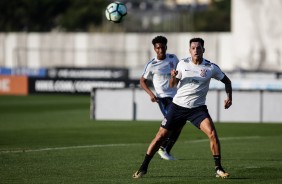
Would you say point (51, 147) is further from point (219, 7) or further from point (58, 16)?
point (219, 7)

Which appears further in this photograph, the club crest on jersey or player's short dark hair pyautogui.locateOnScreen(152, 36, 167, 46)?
player's short dark hair pyautogui.locateOnScreen(152, 36, 167, 46)

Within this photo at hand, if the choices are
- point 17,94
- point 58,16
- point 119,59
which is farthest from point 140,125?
point 58,16

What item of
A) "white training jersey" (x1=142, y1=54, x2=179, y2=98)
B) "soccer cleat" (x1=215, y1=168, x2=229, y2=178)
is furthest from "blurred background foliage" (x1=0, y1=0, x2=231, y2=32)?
"soccer cleat" (x1=215, y1=168, x2=229, y2=178)

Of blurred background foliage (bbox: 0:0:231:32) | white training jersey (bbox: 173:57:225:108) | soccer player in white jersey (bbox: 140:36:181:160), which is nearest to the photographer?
white training jersey (bbox: 173:57:225:108)

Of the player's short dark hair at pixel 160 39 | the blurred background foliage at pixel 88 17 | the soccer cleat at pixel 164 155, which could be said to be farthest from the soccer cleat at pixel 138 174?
the blurred background foliage at pixel 88 17

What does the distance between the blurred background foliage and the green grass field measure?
46.3 metres

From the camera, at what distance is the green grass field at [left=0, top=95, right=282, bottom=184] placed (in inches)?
581

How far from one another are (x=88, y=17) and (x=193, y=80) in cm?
7309

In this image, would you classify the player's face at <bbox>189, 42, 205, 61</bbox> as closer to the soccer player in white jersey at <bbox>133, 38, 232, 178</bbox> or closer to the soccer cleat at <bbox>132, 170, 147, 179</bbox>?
the soccer player in white jersey at <bbox>133, 38, 232, 178</bbox>

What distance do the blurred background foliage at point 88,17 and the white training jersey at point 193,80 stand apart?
58003 millimetres

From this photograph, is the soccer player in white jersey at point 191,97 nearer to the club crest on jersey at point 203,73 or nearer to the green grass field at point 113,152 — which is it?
the club crest on jersey at point 203,73

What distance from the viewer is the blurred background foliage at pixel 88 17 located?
77438 mm

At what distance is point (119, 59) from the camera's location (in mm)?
58156

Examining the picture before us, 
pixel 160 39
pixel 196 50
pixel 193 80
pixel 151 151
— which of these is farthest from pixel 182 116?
pixel 160 39
